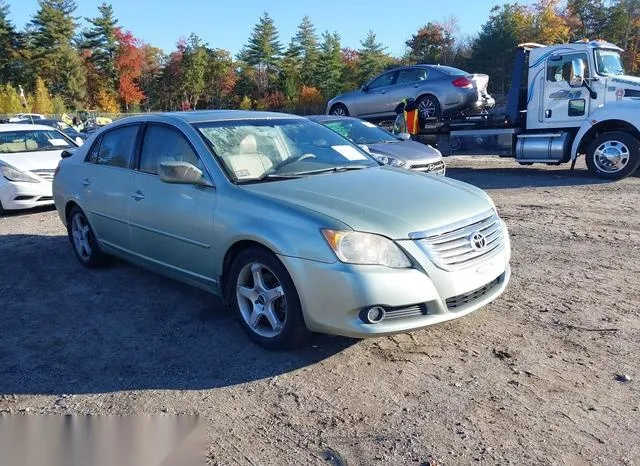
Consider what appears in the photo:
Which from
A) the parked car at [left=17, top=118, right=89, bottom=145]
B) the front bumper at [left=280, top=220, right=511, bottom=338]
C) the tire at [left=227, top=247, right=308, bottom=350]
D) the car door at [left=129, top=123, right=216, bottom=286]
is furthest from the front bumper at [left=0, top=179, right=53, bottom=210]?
the front bumper at [left=280, top=220, right=511, bottom=338]

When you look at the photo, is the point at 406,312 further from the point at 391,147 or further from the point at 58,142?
the point at 58,142

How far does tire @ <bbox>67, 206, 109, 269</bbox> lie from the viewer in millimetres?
5750

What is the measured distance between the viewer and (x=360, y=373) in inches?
135

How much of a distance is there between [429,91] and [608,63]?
419 centimetres

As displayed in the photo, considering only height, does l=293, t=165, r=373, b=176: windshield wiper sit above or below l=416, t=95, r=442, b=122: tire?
below

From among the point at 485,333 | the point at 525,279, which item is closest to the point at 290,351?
the point at 485,333

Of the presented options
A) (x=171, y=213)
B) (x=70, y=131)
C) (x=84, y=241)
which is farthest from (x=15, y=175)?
(x=70, y=131)

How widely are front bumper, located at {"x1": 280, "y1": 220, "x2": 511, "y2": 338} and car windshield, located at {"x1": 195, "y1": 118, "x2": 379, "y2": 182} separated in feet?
3.42

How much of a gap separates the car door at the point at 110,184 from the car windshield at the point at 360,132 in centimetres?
525

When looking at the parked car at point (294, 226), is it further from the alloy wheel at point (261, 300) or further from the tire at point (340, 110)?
the tire at point (340, 110)

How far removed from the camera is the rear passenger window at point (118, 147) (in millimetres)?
5063

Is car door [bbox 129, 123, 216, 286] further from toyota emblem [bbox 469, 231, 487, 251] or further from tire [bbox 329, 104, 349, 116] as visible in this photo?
tire [bbox 329, 104, 349, 116]

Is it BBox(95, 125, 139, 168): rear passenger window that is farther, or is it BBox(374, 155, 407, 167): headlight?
BBox(374, 155, 407, 167): headlight

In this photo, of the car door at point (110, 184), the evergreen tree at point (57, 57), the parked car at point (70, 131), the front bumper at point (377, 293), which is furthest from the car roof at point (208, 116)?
the evergreen tree at point (57, 57)
